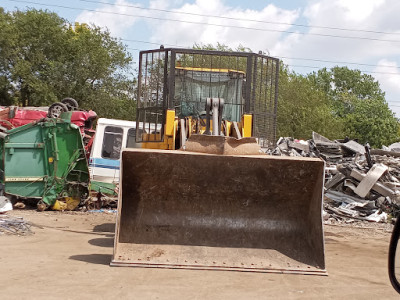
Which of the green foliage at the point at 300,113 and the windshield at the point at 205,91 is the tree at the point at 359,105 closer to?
the green foliage at the point at 300,113

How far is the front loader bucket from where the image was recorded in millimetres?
6719

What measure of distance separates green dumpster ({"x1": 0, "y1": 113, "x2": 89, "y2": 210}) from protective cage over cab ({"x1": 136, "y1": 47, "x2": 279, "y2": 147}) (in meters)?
3.58

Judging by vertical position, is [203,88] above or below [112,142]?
above

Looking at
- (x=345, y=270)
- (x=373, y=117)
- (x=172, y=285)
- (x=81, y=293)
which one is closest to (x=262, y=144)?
(x=345, y=270)

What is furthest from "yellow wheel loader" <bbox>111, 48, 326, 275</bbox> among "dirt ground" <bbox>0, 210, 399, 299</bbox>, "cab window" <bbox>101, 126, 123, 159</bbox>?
"cab window" <bbox>101, 126, 123, 159</bbox>

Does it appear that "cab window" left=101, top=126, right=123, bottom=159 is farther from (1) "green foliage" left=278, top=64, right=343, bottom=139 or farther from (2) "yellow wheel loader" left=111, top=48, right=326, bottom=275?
(1) "green foliage" left=278, top=64, right=343, bottom=139

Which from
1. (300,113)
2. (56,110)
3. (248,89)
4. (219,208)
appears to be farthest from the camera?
(300,113)

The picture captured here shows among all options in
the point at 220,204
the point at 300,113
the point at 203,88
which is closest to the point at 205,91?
the point at 203,88

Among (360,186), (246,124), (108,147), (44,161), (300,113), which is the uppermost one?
(300,113)

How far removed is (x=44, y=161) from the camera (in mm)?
11945

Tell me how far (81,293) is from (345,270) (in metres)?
3.26

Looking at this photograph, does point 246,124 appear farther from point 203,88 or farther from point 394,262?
point 394,262

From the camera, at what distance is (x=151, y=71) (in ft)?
28.4

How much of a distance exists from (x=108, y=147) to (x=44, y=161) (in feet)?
6.13
